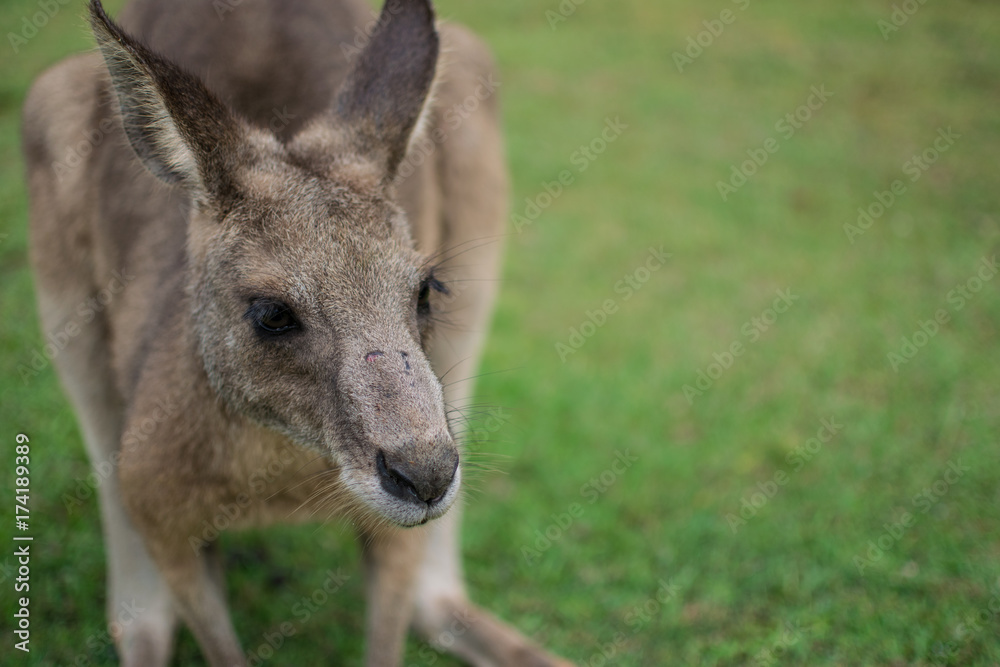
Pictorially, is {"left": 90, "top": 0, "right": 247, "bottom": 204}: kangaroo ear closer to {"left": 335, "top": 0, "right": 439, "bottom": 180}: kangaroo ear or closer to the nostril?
{"left": 335, "top": 0, "right": 439, "bottom": 180}: kangaroo ear

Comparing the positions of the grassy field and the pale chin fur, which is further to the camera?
the grassy field

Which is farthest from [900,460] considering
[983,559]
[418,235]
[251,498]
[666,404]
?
[251,498]

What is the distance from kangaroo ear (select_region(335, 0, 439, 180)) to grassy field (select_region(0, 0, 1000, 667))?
2.65 feet

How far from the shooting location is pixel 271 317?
6.92 feet

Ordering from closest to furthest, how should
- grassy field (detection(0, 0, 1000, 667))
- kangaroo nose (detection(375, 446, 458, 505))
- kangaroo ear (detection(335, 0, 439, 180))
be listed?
1. kangaroo nose (detection(375, 446, 458, 505))
2. kangaroo ear (detection(335, 0, 439, 180))
3. grassy field (detection(0, 0, 1000, 667))

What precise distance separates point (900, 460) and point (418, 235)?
2966 millimetres

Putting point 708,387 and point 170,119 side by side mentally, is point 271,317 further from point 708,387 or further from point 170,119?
point 708,387

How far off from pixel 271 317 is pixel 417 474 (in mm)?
607

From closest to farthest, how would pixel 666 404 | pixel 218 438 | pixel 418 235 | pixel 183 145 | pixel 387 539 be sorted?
pixel 183 145, pixel 218 438, pixel 387 539, pixel 418 235, pixel 666 404

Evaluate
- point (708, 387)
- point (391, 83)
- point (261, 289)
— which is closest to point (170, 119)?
point (261, 289)

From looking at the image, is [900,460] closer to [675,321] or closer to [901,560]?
[901,560]

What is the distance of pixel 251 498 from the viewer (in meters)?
2.48

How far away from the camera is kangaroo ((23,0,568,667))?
2.07 meters

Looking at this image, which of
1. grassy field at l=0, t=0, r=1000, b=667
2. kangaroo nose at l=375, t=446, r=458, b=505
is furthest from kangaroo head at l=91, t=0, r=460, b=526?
grassy field at l=0, t=0, r=1000, b=667
